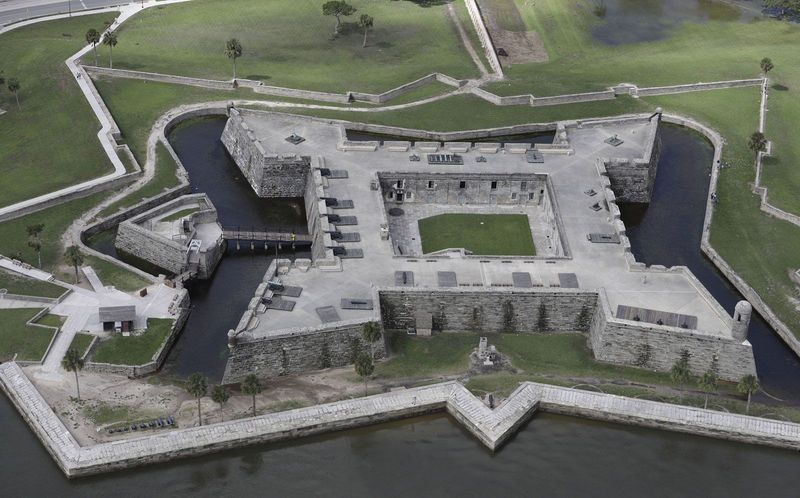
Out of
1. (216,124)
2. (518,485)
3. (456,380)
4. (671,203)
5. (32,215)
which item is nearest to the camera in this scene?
(518,485)

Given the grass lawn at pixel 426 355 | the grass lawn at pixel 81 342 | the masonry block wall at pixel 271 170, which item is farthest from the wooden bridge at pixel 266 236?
the grass lawn at pixel 81 342

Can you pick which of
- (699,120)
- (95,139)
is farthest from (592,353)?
(95,139)

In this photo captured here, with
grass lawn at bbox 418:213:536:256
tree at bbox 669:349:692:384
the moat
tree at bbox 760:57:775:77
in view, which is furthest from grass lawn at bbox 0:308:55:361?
tree at bbox 760:57:775:77

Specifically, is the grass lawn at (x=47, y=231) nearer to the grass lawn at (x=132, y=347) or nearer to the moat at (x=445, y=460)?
the grass lawn at (x=132, y=347)

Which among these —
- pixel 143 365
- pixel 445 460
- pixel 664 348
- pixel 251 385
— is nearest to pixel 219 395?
pixel 251 385

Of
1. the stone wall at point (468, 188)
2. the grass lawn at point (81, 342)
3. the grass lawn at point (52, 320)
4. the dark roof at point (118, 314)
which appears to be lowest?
the grass lawn at point (81, 342)

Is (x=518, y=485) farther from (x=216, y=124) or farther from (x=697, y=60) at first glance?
(x=697, y=60)
